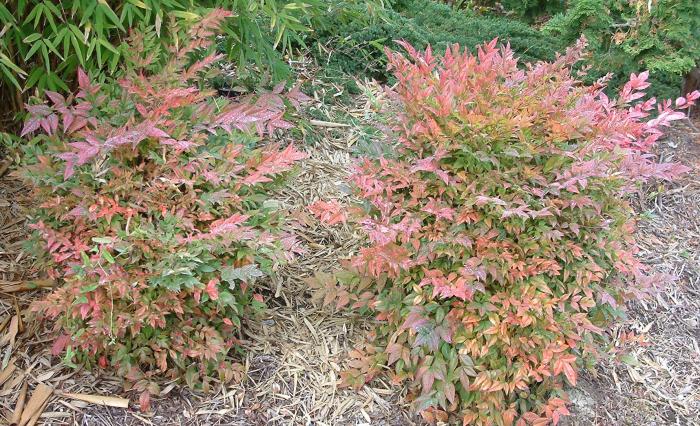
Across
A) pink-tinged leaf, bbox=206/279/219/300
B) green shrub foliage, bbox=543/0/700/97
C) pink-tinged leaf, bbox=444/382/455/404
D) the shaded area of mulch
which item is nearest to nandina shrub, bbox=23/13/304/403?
pink-tinged leaf, bbox=206/279/219/300

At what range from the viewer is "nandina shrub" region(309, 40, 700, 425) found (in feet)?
7.04

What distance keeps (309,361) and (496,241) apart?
84cm

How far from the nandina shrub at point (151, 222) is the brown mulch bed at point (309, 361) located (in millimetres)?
110

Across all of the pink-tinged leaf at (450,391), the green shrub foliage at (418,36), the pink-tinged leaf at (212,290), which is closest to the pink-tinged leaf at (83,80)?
the pink-tinged leaf at (212,290)

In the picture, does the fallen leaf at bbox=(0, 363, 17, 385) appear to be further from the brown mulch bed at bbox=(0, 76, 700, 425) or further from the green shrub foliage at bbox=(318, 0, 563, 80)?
the green shrub foliage at bbox=(318, 0, 563, 80)

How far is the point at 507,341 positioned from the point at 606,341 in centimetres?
52

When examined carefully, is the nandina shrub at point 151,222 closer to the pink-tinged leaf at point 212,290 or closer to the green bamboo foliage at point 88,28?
the pink-tinged leaf at point 212,290

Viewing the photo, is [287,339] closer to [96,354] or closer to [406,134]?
[96,354]

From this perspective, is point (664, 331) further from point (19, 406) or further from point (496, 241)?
point (19, 406)

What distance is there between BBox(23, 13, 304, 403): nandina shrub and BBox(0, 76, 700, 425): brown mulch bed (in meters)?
0.11

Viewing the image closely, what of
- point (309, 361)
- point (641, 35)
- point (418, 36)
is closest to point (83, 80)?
point (309, 361)

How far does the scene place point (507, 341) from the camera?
6.94 ft

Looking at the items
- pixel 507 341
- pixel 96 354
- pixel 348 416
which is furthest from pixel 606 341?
pixel 96 354

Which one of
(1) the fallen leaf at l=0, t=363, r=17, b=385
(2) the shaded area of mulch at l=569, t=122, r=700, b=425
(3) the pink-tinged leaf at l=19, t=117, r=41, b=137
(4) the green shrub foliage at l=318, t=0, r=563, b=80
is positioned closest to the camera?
(3) the pink-tinged leaf at l=19, t=117, r=41, b=137
